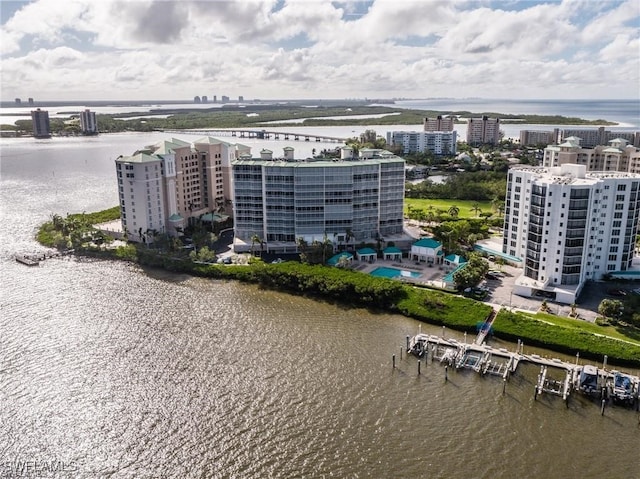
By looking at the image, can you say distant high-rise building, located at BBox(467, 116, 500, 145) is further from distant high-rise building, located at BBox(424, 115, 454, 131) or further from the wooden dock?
the wooden dock

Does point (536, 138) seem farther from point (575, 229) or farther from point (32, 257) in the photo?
point (32, 257)

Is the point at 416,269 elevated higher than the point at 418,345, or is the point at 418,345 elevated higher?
the point at 416,269

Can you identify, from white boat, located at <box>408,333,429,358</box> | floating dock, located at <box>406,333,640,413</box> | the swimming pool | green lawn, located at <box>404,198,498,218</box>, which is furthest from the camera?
green lawn, located at <box>404,198,498,218</box>

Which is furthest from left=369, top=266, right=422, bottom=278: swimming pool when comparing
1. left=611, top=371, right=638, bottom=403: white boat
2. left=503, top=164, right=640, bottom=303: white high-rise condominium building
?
left=611, top=371, right=638, bottom=403: white boat

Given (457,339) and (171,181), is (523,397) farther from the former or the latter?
(171,181)

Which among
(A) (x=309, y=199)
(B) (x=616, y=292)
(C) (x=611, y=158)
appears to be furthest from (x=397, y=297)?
(C) (x=611, y=158)

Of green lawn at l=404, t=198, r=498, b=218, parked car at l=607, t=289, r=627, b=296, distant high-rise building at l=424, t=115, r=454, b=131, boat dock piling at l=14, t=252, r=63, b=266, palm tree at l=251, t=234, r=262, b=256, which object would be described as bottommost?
boat dock piling at l=14, t=252, r=63, b=266

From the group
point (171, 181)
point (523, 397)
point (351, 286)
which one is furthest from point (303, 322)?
point (171, 181)

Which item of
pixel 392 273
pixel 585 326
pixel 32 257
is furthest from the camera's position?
pixel 32 257
